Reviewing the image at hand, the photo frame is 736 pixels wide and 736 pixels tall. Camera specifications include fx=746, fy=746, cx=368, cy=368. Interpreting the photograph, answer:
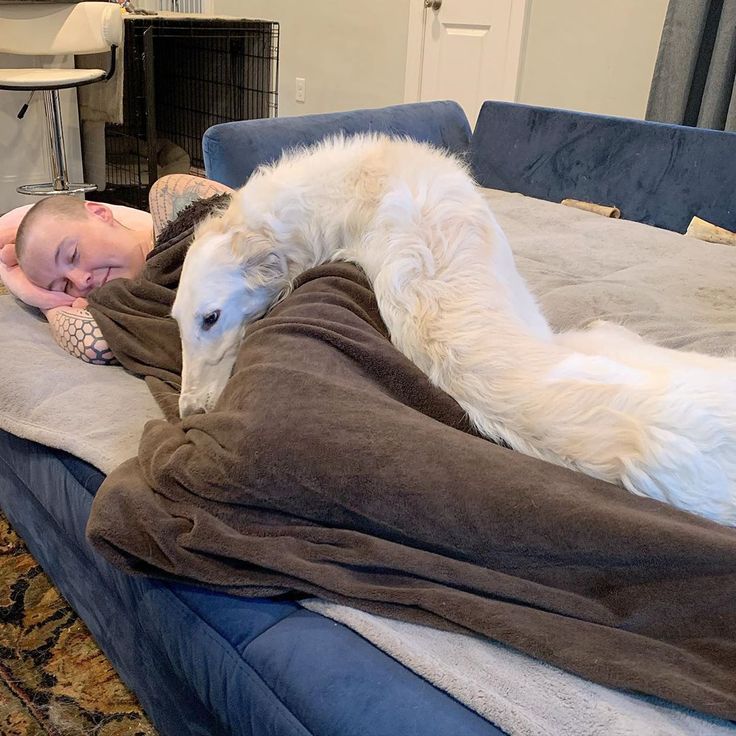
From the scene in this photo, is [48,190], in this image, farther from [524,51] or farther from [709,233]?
[709,233]

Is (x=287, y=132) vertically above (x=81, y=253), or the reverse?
(x=287, y=132)

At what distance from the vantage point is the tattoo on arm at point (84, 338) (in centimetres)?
149

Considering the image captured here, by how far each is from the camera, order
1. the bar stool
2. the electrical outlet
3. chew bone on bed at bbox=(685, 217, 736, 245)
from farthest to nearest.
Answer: the electrical outlet < the bar stool < chew bone on bed at bbox=(685, 217, 736, 245)

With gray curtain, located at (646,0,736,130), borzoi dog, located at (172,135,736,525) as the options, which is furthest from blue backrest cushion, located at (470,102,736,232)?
borzoi dog, located at (172,135,736,525)

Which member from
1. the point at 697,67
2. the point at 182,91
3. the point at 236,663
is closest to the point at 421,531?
the point at 236,663

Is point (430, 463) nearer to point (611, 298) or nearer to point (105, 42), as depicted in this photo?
point (611, 298)

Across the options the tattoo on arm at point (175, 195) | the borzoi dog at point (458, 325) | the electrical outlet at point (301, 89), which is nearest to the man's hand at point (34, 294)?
the tattoo on arm at point (175, 195)

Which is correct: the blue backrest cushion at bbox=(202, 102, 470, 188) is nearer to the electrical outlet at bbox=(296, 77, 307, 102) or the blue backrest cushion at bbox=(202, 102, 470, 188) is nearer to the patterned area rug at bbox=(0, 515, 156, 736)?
the patterned area rug at bbox=(0, 515, 156, 736)

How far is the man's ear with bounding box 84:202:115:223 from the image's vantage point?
1.69 metres

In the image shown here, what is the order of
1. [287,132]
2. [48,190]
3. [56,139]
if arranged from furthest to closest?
[48,190] < [56,139] < [287,132]

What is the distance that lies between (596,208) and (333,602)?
86.5 inches

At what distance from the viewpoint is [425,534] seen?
88 cm

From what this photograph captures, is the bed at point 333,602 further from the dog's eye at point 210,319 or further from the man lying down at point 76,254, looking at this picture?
→ the dog's eye at point 210,319

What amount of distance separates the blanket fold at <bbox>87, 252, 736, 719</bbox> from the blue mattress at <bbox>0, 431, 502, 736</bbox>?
4cm
